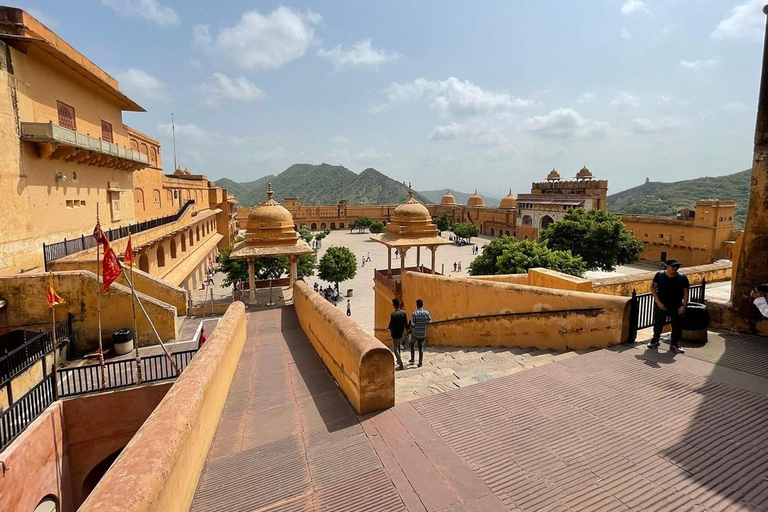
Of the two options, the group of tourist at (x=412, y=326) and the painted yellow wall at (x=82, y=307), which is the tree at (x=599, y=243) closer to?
the group of tourist at (x=412, y=326)

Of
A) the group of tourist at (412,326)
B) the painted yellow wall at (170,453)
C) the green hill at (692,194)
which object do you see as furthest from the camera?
the green hill at (692,194)

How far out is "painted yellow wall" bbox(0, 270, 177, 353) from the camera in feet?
35.7

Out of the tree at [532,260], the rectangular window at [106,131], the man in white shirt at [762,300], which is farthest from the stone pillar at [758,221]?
the rectangular window at [106,131]

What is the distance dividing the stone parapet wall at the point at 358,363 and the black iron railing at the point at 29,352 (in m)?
7.21

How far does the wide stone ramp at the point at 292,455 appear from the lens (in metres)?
3.31

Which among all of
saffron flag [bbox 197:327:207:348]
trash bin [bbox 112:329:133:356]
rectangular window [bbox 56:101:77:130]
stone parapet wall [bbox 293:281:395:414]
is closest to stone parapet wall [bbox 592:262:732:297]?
stone parapet wall [bbox 293:281:395:414]

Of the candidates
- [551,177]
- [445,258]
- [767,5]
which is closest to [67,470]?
[767,5]

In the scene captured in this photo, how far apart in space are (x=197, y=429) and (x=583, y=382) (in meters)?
4.44

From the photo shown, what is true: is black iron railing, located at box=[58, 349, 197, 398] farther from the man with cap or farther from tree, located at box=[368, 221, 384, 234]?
tree, located at box=[368, 221, 384, 234]

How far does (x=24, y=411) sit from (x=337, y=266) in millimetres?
21390

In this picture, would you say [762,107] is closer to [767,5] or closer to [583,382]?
[767,5]

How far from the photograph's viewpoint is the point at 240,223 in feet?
206

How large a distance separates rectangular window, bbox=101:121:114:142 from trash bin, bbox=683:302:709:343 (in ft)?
73.9

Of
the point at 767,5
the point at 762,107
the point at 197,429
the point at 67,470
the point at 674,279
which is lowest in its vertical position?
the point at 67,470
